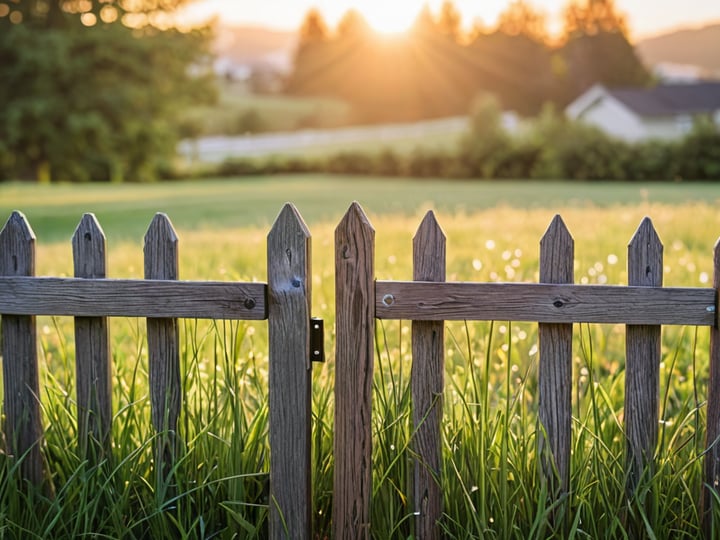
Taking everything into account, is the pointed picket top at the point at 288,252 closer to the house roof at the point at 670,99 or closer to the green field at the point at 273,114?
the house roof at the point at 670,99

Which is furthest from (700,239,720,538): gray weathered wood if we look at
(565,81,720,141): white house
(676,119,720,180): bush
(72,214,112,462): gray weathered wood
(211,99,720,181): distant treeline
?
(565,81,720,141): white house

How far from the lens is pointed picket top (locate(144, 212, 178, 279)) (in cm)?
262

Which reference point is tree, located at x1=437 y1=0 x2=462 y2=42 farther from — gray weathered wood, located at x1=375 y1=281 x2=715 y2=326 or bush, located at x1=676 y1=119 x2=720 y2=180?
gray weathered wood, located at x1=375 y1=281 x2=715 y2=326

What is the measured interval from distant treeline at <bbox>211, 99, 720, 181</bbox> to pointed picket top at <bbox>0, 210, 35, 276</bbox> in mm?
33069

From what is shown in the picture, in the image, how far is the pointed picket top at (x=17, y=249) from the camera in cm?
273

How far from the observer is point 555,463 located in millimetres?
2611

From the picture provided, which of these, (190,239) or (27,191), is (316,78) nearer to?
(27,191)

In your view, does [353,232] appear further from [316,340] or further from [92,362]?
[92,362]

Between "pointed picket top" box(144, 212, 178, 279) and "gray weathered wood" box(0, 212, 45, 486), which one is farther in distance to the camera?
"gray weathered wood" box(0, 212, 45, 486)

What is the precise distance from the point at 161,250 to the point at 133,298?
17cm

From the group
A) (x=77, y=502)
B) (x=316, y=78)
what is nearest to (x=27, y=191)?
(x=77, y=502)

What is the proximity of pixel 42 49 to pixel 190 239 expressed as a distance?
796 inches

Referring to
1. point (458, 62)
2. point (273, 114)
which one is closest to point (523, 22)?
point (458, 62)

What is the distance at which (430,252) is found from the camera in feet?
8.15
